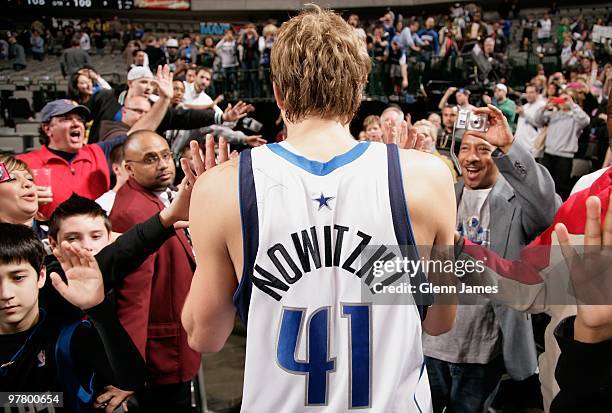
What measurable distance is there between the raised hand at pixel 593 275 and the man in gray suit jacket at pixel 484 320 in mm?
989

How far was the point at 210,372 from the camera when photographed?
416 centimetres

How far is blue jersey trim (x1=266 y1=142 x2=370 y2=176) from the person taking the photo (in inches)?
52.4

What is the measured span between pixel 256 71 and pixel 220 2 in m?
14.5

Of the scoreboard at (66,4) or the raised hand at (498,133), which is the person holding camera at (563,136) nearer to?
the raised hand at (498,133)

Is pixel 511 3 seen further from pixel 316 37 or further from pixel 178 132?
pixel 316 37

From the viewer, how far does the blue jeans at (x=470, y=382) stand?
8.45 ft

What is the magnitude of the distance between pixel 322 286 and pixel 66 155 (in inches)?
108

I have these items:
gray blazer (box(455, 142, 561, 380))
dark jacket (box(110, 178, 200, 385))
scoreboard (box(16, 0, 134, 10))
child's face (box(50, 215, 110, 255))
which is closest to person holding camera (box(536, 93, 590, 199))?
gray blazer (box(455, 142, 561, 380))

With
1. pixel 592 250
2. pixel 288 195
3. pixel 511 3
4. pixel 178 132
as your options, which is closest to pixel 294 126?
pixel 288 195

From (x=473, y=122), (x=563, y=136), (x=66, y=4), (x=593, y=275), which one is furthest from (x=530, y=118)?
→ (x=66, y=4)

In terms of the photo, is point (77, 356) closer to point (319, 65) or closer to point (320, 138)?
point (320, 138)

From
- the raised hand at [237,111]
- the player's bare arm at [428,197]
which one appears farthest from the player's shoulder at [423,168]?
the raised hand at [237,111]

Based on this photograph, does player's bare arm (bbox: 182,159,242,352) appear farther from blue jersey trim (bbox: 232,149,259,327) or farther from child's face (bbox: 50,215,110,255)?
child's face (bbox: 50,215,110,255)

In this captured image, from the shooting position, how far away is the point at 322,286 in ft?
4.42
